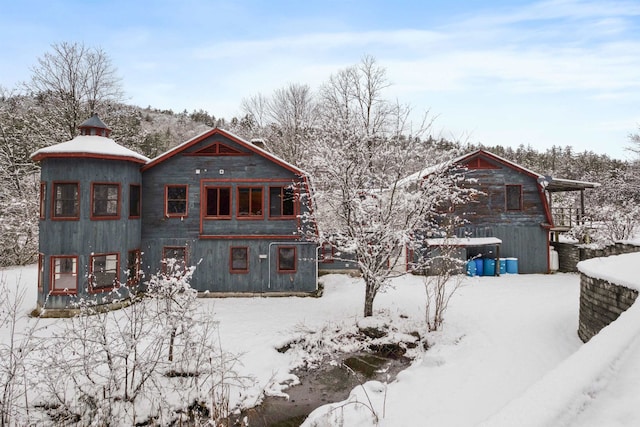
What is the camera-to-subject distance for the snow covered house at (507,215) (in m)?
20.3

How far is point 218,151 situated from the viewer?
1686 centimetres

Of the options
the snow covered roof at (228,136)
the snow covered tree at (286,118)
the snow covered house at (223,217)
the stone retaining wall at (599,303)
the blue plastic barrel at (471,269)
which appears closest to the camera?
the stone retaining wall at (599,303)

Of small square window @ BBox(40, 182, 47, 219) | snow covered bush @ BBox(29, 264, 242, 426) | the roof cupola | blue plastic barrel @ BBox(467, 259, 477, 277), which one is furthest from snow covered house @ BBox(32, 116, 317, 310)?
blue plastic barrel @ BBox(467, 259, 477, 277)

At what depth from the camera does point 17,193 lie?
82.8 ft

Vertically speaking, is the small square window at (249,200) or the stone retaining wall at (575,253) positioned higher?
the small square window at (249,200)

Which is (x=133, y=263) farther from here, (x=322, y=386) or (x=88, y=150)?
(x=322, y=386)

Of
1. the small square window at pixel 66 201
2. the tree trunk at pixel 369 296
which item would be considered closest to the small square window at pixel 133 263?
the small square window at pixel 66 201

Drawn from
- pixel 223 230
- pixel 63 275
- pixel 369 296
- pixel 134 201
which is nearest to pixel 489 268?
pixel 369 296

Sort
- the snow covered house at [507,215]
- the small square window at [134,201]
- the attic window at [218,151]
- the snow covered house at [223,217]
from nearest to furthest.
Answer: the small square window at [134,201], the snow covered house at [223,217], the attic window at [218,151], the snow covered house at [507,215]

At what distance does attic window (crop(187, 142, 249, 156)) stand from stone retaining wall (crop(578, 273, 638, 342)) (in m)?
13.7

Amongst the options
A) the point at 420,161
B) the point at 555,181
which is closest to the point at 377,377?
the point at 420,161

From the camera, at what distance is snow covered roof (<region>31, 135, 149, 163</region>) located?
1390 centimetres

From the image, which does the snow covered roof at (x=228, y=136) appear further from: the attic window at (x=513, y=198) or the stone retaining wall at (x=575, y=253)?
the stone retaining wall at (x=575, y=253)

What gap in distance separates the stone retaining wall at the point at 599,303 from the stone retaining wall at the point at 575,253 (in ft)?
29.2
